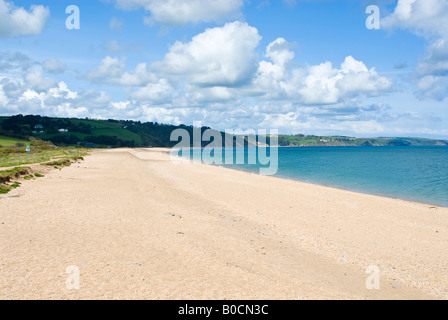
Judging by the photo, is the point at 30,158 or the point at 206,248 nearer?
the point at 206,248

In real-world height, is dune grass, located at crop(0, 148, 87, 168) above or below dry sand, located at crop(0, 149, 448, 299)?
above

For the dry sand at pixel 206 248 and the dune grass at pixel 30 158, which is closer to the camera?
the dry sand at pixel 206 248

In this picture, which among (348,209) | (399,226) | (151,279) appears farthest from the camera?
(348,209)

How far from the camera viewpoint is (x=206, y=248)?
1059 cm

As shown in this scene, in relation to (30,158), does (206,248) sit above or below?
below

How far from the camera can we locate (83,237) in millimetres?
10758

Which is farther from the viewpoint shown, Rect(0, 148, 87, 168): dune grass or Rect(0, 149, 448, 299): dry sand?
Rect(0, 148, 87, 168): dune grass

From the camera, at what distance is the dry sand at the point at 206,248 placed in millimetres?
7500

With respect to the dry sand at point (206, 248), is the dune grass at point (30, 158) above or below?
above

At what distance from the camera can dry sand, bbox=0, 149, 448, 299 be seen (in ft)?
24.6

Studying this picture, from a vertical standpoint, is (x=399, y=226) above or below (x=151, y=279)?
below

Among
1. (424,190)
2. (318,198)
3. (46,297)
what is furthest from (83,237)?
(424,190)
